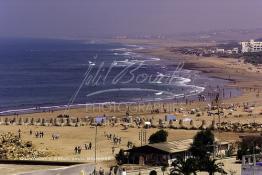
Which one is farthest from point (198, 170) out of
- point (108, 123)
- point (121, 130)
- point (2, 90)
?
point (2, 90)

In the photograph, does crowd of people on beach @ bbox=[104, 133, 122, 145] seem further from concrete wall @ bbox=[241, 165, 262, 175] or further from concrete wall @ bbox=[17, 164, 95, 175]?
concrete wall @ bbox=[17, 164, 95, 175]

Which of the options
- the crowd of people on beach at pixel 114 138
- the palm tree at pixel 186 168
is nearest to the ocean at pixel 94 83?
the crowd of people on beach at pixel 114 138

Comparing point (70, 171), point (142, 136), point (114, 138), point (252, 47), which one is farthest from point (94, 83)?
point (252, 47)

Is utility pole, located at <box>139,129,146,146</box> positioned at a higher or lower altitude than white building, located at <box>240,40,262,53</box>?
lower

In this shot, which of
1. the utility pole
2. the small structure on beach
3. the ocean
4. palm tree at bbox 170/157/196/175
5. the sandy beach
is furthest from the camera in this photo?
the ocean

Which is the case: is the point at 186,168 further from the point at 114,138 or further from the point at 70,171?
the point at 114,138

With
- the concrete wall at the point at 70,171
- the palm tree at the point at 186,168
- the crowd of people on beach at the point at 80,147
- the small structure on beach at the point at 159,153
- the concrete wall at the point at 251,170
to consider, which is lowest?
the crowd of people on beach at the point at 80,147

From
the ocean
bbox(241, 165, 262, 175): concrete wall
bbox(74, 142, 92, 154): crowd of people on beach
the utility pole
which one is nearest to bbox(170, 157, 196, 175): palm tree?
bbox(241, 165, 262, 175): concrete wall

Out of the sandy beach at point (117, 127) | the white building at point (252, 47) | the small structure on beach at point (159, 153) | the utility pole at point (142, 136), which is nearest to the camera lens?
the small structure on beach at point (159, 153)

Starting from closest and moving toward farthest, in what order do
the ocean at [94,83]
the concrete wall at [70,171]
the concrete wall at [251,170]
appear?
the concrete wall at [70,171] < the concrete wall at [251,170] < the ocean at [94,83]

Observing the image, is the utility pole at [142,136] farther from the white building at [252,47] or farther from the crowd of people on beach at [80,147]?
the white building at [252,47]

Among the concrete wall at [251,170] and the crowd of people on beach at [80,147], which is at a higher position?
the concrete wall at [251,170]
